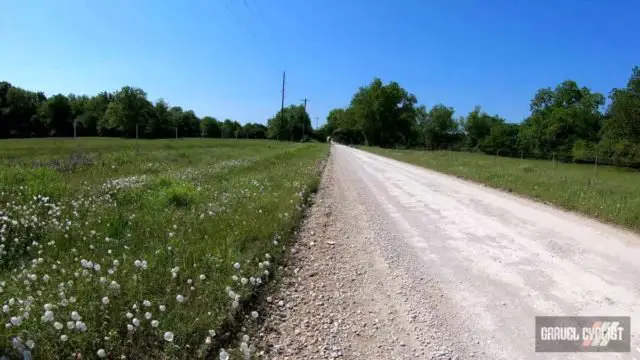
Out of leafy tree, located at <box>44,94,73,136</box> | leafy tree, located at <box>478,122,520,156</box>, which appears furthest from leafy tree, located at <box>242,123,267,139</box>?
leafy tree, located at <box>478,122,520,156</box>

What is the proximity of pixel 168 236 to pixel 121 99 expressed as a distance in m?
101

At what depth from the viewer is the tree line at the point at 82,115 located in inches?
3411

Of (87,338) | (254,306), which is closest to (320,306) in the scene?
(254,306)

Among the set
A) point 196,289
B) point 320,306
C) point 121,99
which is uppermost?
point 121,99

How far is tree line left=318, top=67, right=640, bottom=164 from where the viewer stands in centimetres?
4988

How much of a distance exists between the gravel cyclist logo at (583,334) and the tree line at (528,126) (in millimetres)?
52076

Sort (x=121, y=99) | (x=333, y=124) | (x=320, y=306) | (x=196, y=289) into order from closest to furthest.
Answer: (x=196, y=289)
(x=320, y=306)
(x=121, y=99)
(x=333, y=124)

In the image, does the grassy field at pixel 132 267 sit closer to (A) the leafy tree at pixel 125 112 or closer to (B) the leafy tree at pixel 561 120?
(B) the leafy tree at pixel 561 120

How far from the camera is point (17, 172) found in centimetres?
1122

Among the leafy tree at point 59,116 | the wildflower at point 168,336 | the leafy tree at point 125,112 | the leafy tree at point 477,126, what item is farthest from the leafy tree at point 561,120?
the leafy tree at point 59,116

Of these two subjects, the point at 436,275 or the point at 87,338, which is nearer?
the point at 87,338

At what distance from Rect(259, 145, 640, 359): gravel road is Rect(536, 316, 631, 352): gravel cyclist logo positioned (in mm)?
87

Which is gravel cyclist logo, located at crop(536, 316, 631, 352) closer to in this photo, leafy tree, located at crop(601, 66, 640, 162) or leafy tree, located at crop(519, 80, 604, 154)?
leafy tree, located at crop(601, 66, 640, 162)

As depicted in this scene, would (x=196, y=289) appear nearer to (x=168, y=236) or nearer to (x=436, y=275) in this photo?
(x=168, y=236)
